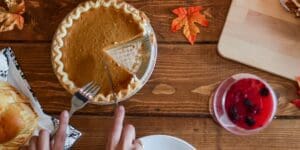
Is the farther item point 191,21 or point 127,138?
point 191,21

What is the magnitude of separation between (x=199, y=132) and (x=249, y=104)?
4.2 inches

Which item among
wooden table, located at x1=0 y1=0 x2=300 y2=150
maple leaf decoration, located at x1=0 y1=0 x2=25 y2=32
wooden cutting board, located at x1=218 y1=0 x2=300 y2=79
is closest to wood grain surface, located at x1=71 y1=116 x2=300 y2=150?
wooden table, located at x1=0 y1=0 x2=300 y2=150

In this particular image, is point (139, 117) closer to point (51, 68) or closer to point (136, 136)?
point (136, 136)

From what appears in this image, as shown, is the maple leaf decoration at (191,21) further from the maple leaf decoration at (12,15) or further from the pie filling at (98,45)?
the maple leaf decoration at (12,15)

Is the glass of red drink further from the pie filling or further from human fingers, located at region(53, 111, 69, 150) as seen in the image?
human fingers, located at region(53, 111, 69, 150)

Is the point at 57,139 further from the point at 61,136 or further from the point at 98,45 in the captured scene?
the point at 98,45

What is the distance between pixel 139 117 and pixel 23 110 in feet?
0.71

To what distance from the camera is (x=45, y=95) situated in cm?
100

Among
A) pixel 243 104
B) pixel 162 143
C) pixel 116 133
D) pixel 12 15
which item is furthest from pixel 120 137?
pixel 12 15

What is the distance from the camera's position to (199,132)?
967mm

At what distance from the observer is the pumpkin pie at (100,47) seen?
944mm

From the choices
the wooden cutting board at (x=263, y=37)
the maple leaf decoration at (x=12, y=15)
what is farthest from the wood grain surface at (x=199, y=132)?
the maple leaf decoration at (x=12, y=15)

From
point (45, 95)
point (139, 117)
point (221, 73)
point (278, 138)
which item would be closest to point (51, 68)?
point (45, 95)

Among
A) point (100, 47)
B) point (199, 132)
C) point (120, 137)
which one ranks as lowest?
point (199, 132)
